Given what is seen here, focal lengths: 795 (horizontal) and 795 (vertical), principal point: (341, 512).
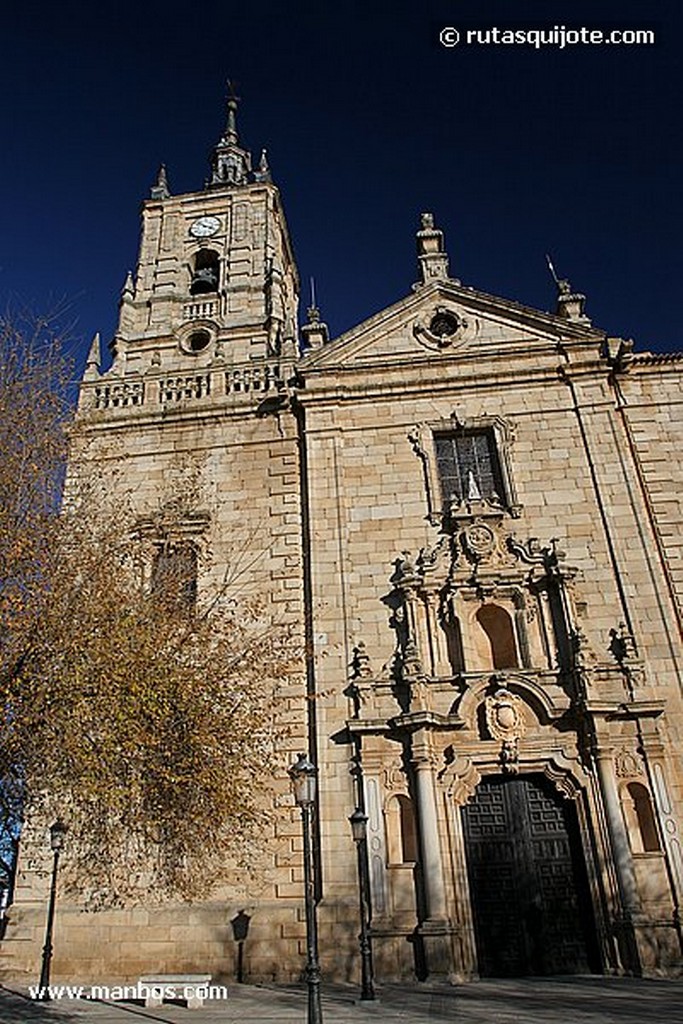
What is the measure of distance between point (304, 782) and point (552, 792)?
5271mm

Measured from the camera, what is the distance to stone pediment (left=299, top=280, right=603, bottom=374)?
690 inches

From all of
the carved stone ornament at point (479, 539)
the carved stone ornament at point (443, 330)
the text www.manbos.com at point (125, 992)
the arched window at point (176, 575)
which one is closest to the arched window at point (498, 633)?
the carved stone ornament at point (479, 539)

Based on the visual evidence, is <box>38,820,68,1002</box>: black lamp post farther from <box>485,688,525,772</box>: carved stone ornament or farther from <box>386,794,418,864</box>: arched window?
<box>485,688,525,772</box>: carved stone ornament

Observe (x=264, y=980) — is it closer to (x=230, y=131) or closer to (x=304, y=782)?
(x=304, y=782)

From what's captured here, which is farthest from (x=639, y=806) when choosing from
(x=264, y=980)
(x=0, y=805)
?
(x=0, y=805)

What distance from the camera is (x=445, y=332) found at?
1816 centimetres

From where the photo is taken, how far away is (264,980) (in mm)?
12023

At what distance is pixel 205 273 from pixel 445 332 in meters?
11.9

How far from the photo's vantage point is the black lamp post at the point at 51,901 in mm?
11445

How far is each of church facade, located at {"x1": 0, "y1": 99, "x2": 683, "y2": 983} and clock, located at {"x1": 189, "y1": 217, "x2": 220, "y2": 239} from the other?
9.28m

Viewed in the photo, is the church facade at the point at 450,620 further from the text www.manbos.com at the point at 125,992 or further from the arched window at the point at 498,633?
the text www.manbos.com at the point at 125,992

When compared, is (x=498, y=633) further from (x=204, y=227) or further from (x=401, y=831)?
(x=204, y=227)

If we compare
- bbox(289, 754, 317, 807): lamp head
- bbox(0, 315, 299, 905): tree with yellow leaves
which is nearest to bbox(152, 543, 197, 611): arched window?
bbox(0, 315, 299, 905): tree with yellow leaves

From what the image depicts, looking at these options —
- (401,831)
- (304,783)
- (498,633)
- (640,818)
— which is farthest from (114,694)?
(640,818)
